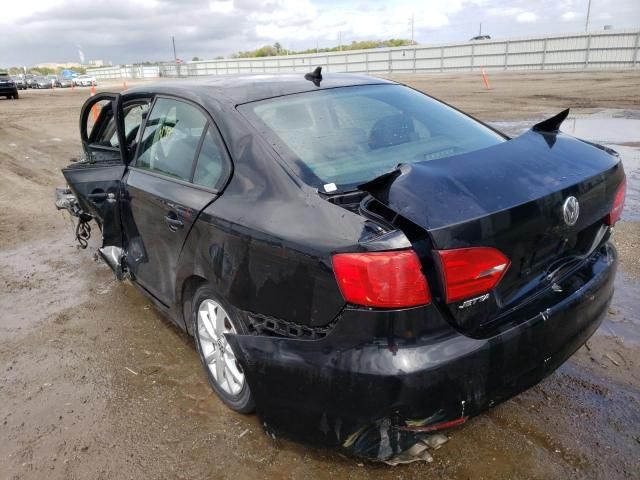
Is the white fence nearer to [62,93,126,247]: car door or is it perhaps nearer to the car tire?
[62,93,126,247]: car door

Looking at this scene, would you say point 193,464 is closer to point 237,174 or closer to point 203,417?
point 203,417

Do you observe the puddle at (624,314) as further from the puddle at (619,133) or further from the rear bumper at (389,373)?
the puddle at (619,133)

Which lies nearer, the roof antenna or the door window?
the door window

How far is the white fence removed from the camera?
102 ft

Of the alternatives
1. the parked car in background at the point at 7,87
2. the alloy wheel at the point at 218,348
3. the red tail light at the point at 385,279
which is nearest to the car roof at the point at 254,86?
the alloy wheel at the point at 218,348

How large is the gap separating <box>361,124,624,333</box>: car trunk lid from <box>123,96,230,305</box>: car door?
1032mm

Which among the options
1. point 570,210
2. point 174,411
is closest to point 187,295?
point 174,411

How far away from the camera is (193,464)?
2383mm

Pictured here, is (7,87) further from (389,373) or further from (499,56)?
(389,373)

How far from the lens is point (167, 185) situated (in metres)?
2.98

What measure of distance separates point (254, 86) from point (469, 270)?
66.3 inches

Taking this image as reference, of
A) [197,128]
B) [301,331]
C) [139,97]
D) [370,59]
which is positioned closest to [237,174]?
[197,128]

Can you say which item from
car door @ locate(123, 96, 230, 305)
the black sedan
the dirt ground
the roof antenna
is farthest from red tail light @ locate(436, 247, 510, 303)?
the roof antenna

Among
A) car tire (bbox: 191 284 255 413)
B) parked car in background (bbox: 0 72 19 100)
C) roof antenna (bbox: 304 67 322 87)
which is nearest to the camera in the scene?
car tire (bbox: 191 284 255 413)
